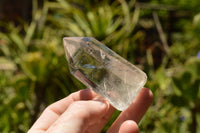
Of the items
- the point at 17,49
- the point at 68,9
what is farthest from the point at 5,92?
the point at 68,9

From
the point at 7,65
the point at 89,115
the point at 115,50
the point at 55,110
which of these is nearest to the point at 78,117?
the point at 89,115

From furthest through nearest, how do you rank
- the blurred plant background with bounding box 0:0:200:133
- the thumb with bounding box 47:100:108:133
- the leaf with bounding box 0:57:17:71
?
the leaf with bounding box 0:57:17:71, the blurred plant background with bounding box 0:0:200:133, the thumb with bounding box 47:100:108:133

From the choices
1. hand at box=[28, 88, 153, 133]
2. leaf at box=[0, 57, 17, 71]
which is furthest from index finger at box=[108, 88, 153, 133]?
leaf at box=[0, 57, 17, 71]

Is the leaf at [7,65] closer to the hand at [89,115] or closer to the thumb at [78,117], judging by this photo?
the hand at [89,115]

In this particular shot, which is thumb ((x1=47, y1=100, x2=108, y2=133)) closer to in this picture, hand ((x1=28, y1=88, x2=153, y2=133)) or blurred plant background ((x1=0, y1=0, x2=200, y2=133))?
hand ((x1=28, y1=88, x2=153, y2=133))

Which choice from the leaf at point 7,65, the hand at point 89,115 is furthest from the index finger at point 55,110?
the leaf at point 7,65

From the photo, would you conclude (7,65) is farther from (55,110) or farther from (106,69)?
(106,69)

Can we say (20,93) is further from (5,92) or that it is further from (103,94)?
(103,94)
